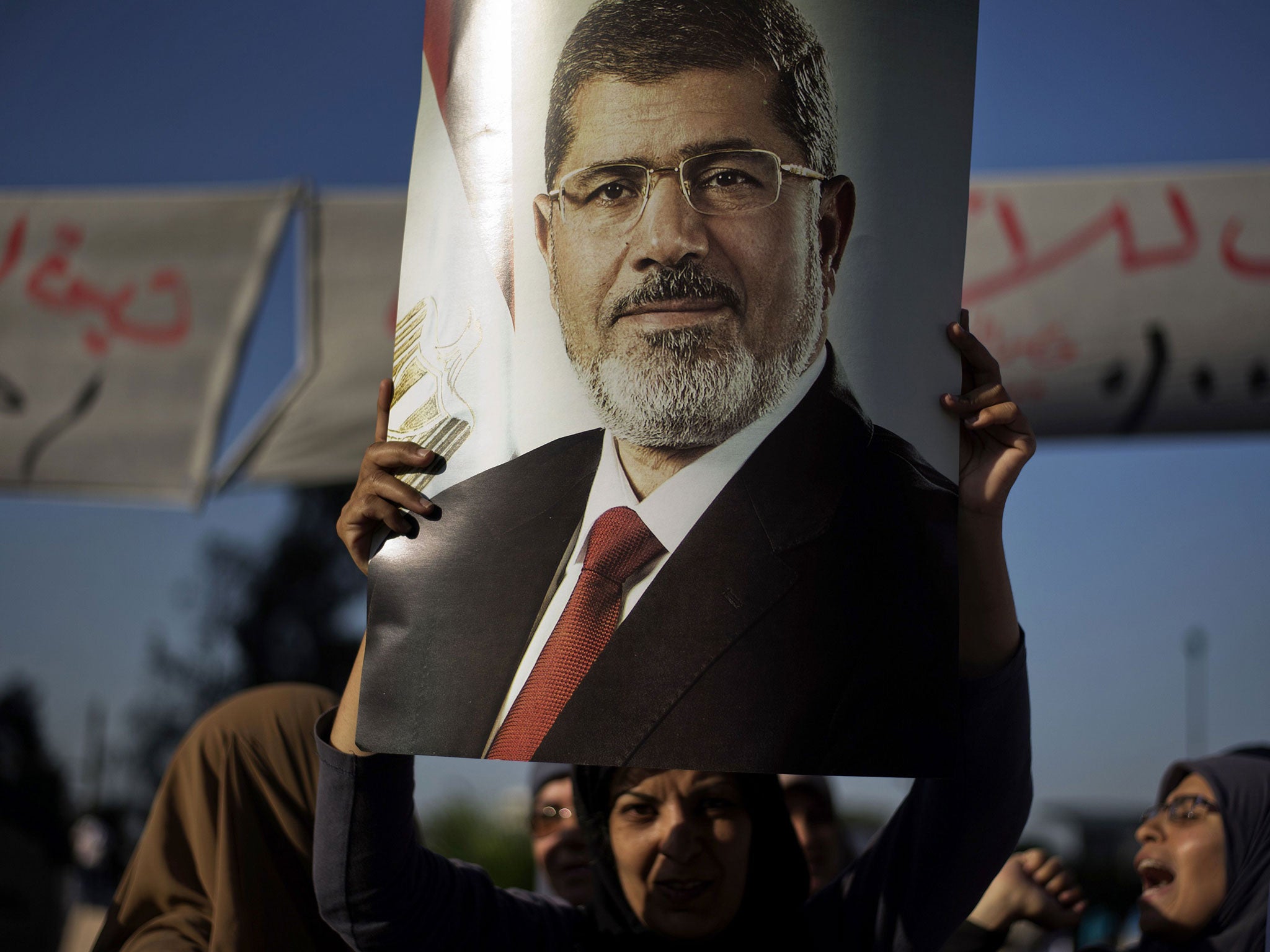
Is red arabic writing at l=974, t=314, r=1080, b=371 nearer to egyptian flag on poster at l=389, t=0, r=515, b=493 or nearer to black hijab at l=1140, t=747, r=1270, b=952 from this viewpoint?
black hijab at l=1140, t=747, r=1270, b=952

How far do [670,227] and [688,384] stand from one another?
0.15m

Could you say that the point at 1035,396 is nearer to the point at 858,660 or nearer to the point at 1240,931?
the point at 1240,931

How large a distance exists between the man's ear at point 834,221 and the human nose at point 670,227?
0.39ft

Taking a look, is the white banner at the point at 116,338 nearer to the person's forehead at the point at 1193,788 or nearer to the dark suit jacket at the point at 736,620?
the person's forehead at the point at 1193,788

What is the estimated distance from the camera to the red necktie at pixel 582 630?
1.11 meters

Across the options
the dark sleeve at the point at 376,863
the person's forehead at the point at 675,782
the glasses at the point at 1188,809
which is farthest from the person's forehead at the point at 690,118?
the glasses at the point at 1188,809

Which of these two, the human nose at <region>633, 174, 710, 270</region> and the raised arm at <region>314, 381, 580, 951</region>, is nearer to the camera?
the human nose at <region>633, 174, 710, 270</region>

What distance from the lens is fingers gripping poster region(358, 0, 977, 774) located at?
1.10 metres

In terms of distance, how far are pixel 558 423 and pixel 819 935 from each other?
102 cm

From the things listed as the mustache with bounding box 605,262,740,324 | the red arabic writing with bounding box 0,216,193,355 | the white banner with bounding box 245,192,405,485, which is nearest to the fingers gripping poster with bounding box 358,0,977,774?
the mustache with bounding box 605,262,740,324

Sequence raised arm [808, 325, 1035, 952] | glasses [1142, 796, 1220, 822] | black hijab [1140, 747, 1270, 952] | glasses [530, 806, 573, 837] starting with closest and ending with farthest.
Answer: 1. raised arm [808, 325, 1035, 952]
2. black hijab [1140, 747, 1270, 952]
3. glasses [1142, 796, 1220, 822]
4. glasses [530, 806, 573, 837]

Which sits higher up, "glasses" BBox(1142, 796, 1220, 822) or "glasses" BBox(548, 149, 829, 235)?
"glasses" BBox(548, 149, 829, 235)

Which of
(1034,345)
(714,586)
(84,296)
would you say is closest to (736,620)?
(714,586)

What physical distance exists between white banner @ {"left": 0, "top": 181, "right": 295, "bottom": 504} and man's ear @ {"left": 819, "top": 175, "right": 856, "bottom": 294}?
4.61 m
